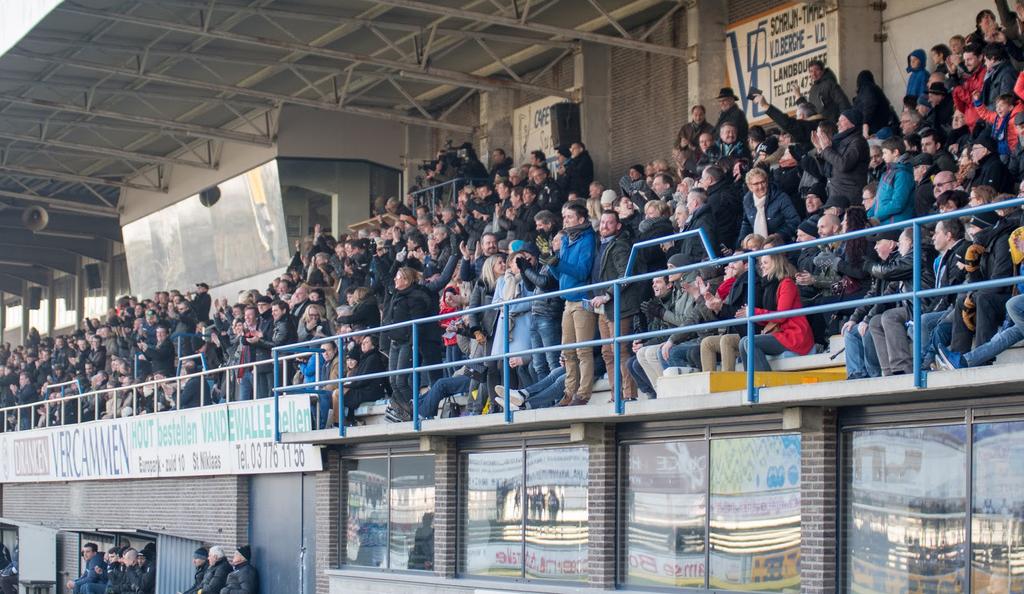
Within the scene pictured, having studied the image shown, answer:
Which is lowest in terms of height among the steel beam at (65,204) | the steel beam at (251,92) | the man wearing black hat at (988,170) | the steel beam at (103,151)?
the man wearing black hat at (988,170)

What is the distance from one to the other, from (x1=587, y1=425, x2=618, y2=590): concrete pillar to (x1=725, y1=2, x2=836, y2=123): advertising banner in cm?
689

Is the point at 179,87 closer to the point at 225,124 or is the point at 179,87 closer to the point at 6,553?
the point at 225,124

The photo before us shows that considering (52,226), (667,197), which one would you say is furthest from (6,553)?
(667,197)

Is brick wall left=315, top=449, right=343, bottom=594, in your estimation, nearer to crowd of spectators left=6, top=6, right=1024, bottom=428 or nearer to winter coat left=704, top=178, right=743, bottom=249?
crowd of spectators left=6, top=6, right=1024, bottom=428

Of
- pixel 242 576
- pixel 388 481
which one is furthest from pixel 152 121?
pixel 388 481

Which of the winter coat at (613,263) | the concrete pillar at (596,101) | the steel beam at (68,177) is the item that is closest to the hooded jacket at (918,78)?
the winter coat at (613,263)

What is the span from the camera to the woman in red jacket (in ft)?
39.7

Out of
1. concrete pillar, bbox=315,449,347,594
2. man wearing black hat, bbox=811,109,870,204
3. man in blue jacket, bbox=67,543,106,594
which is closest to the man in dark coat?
concrete pillar, bbox=315,449,347,594

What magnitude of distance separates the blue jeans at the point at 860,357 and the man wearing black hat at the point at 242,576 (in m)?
11.4

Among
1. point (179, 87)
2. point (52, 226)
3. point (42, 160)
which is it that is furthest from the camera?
point (52, 226)

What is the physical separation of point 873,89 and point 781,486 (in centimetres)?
511

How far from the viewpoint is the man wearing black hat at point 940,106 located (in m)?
14.6

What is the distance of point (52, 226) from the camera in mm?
39000

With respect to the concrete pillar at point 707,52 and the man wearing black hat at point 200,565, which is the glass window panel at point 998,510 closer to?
the concrete pillar at point 707,52
